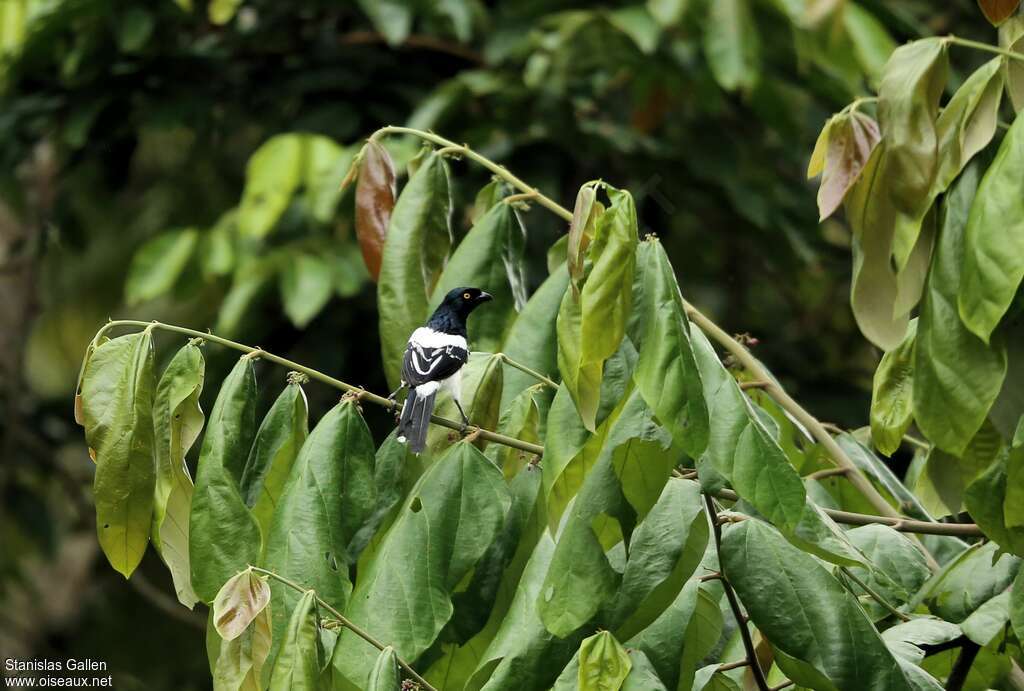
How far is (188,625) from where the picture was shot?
7.05 metres

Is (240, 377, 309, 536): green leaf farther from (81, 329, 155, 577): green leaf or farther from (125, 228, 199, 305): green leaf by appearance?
(125, 228, 199, 305): green leaf

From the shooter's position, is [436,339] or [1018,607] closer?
Result: [1018,607]

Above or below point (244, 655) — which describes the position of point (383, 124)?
below

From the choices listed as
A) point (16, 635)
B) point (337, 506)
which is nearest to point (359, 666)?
point (337, 506)

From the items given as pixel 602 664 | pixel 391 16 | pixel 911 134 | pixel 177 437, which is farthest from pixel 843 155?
pixel 391 16

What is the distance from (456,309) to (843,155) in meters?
1.09

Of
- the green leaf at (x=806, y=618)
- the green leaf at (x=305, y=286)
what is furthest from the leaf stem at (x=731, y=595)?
the green leaf at (x=305, y=286)

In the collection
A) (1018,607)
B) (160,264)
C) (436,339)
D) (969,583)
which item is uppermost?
(1018,607)

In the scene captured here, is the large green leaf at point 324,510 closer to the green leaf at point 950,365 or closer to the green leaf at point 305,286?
the green leaf at point 950,365

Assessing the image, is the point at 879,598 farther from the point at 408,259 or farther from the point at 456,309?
the point at 456,309

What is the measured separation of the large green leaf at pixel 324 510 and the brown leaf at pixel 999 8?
3.49ft

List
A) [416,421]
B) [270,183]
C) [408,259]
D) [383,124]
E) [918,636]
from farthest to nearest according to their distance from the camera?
[383,124], [270,183], [416,421], [408,259], [918,636]

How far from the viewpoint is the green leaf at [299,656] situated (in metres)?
1.63

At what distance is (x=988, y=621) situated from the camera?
1840 mm
